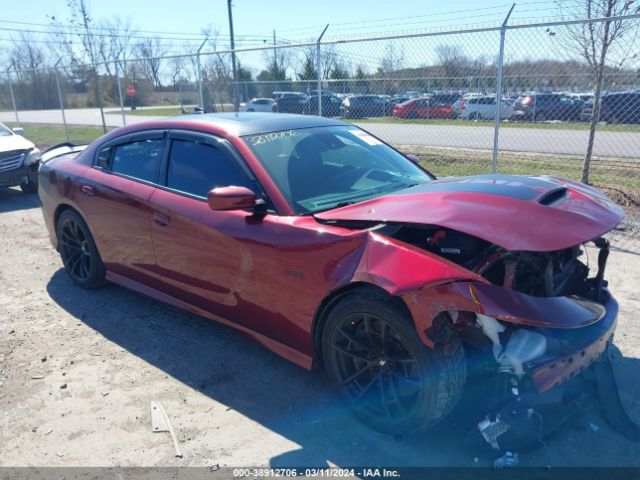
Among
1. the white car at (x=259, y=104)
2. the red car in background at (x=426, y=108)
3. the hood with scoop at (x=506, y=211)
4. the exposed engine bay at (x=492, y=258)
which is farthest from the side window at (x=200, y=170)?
the white car at (x=259, y=104)

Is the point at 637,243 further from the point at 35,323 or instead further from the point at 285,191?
the point at 35,323

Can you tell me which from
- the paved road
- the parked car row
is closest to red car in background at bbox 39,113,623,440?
the parked car row

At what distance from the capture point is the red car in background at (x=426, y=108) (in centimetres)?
1043

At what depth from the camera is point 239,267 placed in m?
3.34

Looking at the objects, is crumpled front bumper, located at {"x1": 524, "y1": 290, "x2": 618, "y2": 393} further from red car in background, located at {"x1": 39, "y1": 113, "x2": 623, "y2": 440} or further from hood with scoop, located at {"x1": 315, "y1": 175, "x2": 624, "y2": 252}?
hood with scoop, located at {"x1": 315, "y1": 175, "x2": 624, "y2": 252}

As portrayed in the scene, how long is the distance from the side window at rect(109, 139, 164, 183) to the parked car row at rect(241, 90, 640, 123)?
16.9ft

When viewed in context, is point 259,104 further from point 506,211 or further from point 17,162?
point 506,211

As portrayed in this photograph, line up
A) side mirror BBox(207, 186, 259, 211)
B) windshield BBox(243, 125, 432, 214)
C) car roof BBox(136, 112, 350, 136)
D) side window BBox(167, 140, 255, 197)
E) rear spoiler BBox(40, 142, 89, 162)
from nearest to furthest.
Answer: side mirror BBox(207, 186, 259, 211), windshield BBox(243, 125, 432, 214), side window BBox(167, 140, 255, 197), car roof BBox(136, 112, 350, 136), rear spoiler BBox(40, 142, 89, 162)

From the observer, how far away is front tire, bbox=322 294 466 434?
2.54 meters

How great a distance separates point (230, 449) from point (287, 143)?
2.00 m

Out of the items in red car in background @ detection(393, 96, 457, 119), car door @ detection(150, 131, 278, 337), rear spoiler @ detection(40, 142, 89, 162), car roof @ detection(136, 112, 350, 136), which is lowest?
car door @ detection(150, 131, 278, 337)

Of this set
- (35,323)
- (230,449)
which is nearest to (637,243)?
(230,449)

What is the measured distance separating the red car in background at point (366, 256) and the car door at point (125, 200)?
18mm

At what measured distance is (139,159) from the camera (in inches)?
167
